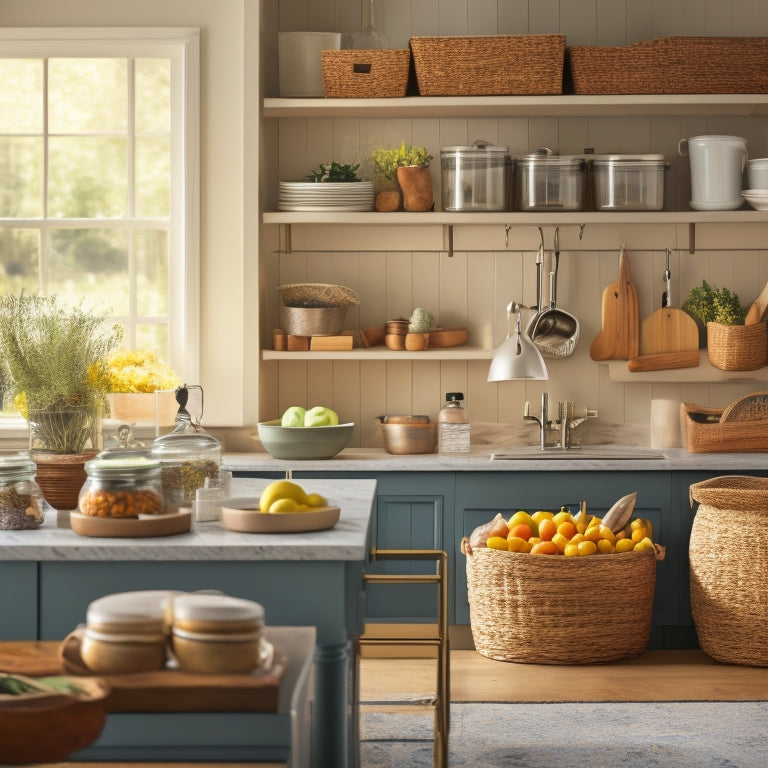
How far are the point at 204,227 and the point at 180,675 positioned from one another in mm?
3648

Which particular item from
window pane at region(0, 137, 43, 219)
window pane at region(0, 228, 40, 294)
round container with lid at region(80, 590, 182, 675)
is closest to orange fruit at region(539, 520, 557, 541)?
window pane at region(0, 228, 40, 294)

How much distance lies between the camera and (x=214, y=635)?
4.67 ft

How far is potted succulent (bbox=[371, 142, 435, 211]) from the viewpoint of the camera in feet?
15.8

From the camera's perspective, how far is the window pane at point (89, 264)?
198 inches

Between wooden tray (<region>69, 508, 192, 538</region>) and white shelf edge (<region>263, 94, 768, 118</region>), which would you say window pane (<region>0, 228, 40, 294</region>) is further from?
wooden tray (<region>69, 508, 192, 538</region>)

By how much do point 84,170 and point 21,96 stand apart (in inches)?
16.8

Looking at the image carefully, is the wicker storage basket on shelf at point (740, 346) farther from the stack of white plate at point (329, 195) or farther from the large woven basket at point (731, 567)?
the stack of white plate at point (329, 195)

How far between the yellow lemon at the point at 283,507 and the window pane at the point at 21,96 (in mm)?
3181

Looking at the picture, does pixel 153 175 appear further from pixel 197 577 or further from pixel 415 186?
pixel 197 577

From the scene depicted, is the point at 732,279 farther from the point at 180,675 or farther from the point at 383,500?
the point at 180,675

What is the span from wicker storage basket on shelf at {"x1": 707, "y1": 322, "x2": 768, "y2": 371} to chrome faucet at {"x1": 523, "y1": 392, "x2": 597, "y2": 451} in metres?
0.60

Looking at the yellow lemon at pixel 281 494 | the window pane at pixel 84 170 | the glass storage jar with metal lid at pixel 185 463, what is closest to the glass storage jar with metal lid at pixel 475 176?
the window pane at pixel 84 170

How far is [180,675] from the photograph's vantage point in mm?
1429

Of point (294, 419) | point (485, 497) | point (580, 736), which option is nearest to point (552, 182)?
point (485, 497)
